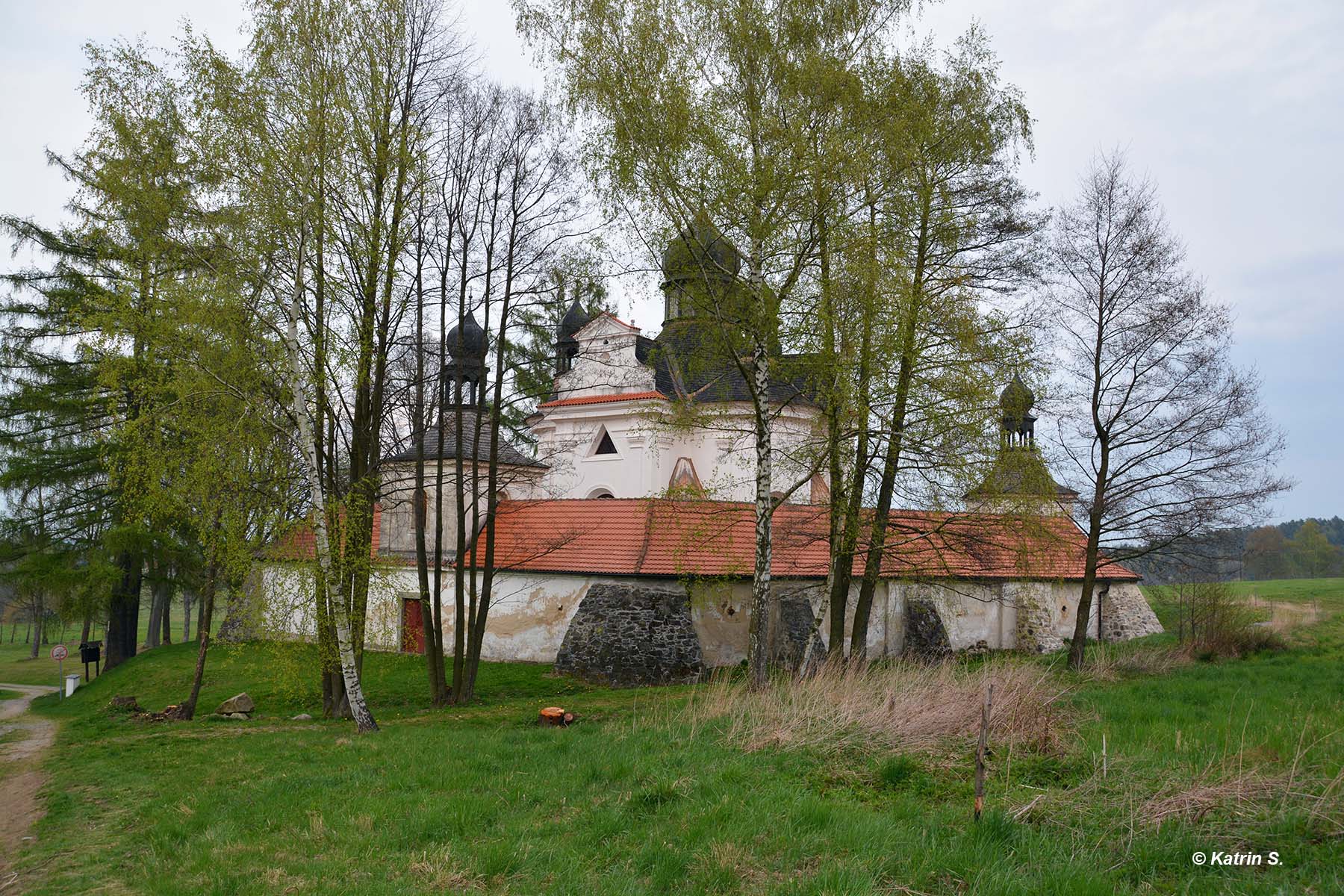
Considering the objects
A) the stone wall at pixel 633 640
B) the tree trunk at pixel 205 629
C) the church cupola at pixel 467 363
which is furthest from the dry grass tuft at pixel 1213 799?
the church cupola at pixel 467 363

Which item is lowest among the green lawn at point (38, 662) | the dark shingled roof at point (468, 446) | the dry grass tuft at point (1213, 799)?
the green lawn at point (38, 662)

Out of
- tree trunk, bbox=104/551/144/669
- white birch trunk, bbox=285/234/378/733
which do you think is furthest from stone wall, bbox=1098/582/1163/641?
tree trunk, bbox=104/551/144/669

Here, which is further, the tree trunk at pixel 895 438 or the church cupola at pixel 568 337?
the church cupola at pixel 568 337

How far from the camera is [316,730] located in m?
12.5

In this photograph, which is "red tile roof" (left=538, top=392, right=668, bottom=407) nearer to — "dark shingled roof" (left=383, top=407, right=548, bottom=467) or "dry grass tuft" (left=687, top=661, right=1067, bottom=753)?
"dark shingled roof" (left=383, top=407, right=548, bottom=467)

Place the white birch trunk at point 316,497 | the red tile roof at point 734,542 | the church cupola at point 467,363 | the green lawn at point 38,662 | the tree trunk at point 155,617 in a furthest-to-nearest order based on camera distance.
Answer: the green lawn at point 38,662 < the tree trunk at point 155,617 < the church cupola at point 467,363 < the red tile roof at point 734,542 < the white birch trunk at point 316,497

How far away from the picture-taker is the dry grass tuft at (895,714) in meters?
7.15

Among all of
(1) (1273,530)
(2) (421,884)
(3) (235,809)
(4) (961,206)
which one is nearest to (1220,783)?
(2) (421,884)

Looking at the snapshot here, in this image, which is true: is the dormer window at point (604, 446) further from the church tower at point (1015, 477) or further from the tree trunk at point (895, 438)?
the church tower at point (1015, 477)

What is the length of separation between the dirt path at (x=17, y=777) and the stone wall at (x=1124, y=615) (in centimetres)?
2645

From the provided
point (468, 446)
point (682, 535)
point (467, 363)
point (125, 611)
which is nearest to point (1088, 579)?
point (682, 535)

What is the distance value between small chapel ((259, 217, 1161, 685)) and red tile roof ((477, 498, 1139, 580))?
6 centimetres

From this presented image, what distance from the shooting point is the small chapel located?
13180 millimetres

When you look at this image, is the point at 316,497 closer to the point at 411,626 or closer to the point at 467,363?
the point at 467,363
